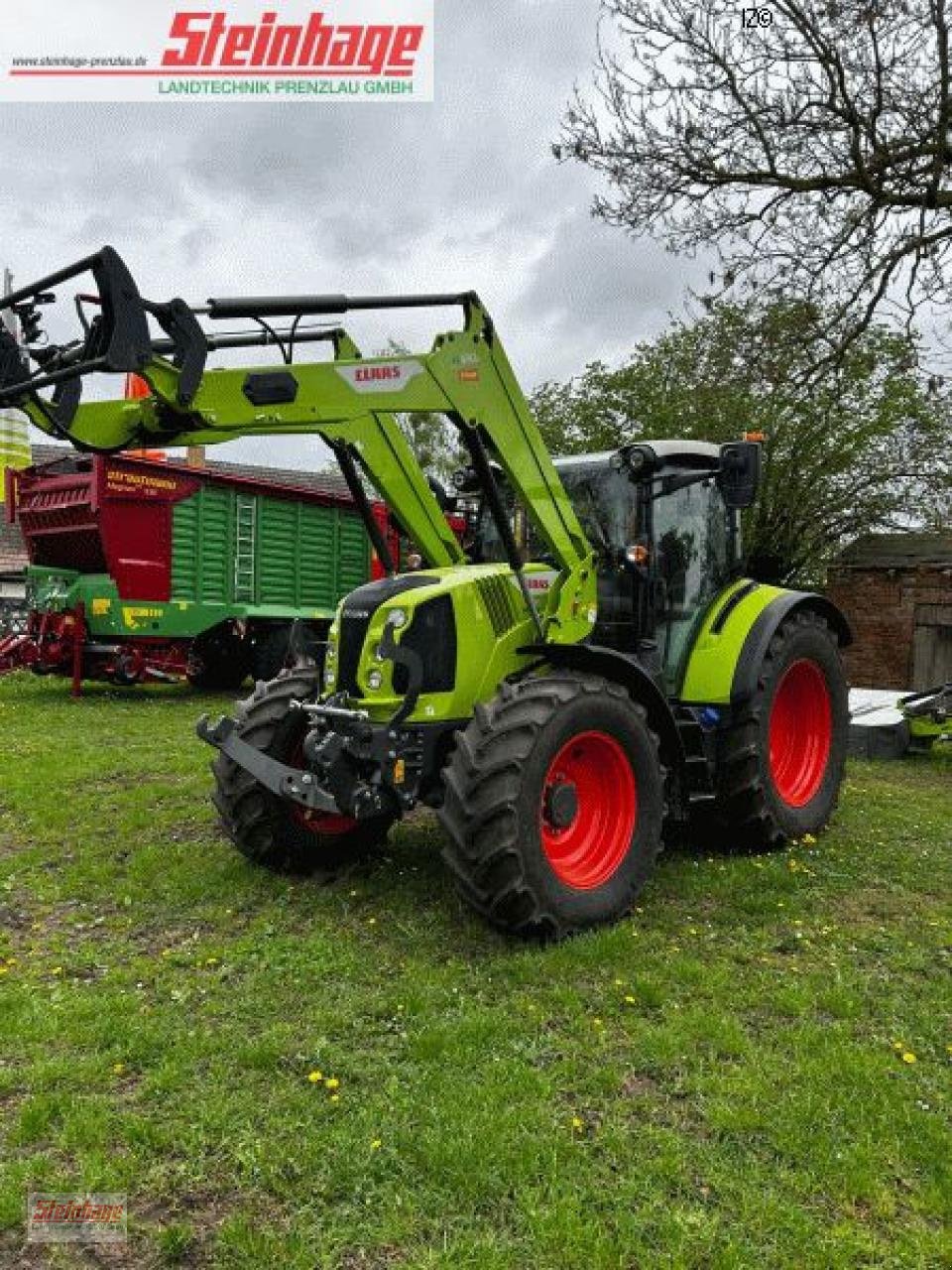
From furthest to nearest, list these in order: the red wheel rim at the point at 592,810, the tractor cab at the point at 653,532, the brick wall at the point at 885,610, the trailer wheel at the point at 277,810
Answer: the brick wall at the point at 885,610 < the tractor cab at the point at 653,532 < the trailer wheel at the point at 277,810 < the red wheel rim at the point at 592,810

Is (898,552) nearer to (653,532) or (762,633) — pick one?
(762,633)

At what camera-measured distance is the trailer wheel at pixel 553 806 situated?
13.2 feet

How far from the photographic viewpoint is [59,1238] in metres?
2.47

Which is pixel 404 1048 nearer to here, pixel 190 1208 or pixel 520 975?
pixel 520 975

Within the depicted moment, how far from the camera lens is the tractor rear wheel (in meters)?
5.55

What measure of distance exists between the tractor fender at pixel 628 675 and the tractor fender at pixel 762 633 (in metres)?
0.66

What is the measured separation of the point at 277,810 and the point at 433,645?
1228 millimetres

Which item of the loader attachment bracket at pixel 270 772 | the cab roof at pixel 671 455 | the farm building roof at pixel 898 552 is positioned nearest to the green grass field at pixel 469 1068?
the loader attachment bracket at pixel 270 772

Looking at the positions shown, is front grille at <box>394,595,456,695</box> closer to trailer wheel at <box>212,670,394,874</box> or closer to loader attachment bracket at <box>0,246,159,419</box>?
trailer wheel at <box>212,670,394,874</box>

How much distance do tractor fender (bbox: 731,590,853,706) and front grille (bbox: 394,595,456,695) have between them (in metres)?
1.81

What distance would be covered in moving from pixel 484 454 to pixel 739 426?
49.2 ft

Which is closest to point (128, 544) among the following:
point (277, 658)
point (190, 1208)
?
point (277, 658)

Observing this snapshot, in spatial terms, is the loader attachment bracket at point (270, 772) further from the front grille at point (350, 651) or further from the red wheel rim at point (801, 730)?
the red wheel rim at point (801, 730)

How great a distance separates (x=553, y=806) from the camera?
4.38 metres
